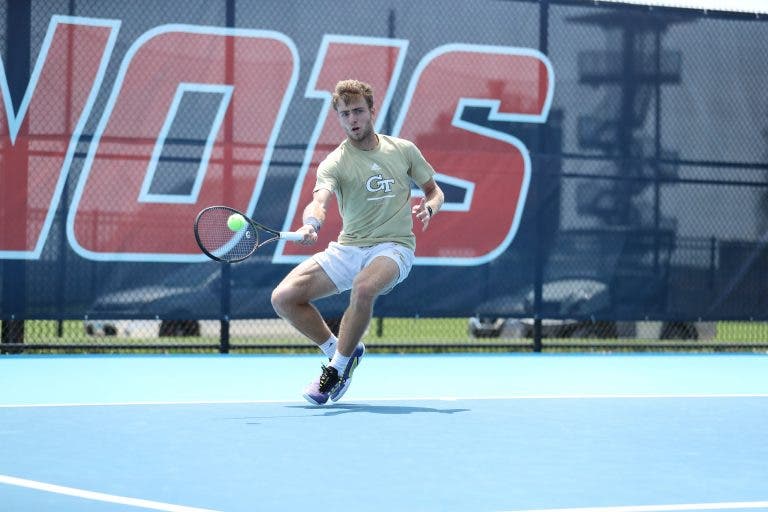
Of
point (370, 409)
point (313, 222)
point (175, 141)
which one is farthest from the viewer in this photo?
point (175, 141)

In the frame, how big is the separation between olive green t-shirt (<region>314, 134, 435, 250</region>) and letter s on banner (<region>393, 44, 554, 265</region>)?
3402 mm

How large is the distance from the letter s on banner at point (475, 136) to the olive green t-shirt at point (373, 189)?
340 cm

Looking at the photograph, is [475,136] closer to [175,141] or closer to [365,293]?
[175,141]

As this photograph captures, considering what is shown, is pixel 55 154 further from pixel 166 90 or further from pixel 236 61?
pixel 236 61

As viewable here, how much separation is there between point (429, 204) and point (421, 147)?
12.4 ft

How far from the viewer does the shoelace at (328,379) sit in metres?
6.25

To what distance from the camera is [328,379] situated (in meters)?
6.25

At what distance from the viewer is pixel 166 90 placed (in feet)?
31.2

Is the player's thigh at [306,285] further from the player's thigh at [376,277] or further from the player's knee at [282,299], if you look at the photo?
the player's thigh at [376,277]

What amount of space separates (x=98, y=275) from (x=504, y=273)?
10.7 ft

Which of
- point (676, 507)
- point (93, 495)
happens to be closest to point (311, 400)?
point (93, 495)

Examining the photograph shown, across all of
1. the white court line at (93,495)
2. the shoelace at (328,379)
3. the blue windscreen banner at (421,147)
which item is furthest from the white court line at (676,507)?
the blue windscreen banner at (421,147)

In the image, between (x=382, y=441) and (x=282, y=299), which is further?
(x=282, y=299)

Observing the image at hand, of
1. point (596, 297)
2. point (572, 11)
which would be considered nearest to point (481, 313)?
point (596, 297)
